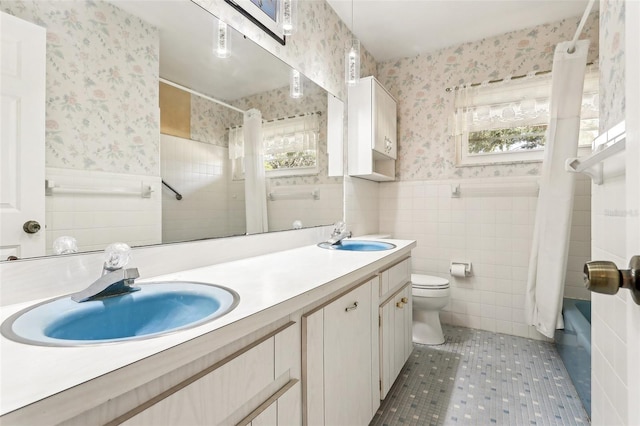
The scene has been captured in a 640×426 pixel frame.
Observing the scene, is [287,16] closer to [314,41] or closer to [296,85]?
[296,85]

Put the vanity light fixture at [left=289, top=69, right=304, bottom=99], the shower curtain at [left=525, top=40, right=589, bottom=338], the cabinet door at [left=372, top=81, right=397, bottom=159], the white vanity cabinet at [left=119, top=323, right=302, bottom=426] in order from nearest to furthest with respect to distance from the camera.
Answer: the white vanity cabinet at [left=119, top=323, right=302, bottom=426], the vanity light fixture at [left=289, top=69, right=304, bottom=99], the shower curtain at [left=525, top=40, right=589, bottom=338], the cabinet door at [left=372, top=81, right=397, bottom=159]

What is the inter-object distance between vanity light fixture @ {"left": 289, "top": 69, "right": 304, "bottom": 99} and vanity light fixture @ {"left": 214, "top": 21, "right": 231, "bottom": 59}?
1.70 ft

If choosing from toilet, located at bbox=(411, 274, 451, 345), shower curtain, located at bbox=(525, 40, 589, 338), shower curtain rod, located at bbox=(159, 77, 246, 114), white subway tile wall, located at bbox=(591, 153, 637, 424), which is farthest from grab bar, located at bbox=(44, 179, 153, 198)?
shower curtain, located at bbox=(525, 40, 589, 338)

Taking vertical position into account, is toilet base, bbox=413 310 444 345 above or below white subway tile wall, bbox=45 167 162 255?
below

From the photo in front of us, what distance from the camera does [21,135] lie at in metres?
0.79

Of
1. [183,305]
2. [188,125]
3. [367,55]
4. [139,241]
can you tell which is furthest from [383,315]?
[367,55]

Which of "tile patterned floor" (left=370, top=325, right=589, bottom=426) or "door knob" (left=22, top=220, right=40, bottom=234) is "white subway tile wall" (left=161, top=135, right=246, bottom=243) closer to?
"door knob" (left=22, top=220, right=40, bottom=234)

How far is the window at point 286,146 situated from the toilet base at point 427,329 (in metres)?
1.43

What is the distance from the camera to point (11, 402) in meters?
0.37

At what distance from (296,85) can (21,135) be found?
1.44m

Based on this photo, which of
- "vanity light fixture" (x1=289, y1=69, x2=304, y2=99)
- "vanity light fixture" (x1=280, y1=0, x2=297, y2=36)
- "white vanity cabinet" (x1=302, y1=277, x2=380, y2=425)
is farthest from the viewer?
"vanity light fixture" (x1=289, y1=69, x2=304, y2=99)

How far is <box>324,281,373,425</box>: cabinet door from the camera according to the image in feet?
3.49

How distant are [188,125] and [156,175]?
254 millimetres

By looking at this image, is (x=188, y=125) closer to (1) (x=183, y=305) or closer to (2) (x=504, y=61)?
(1) (x=183, y=305)
